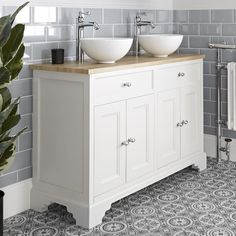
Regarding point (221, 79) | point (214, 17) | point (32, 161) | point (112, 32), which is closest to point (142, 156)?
point (32, 161)

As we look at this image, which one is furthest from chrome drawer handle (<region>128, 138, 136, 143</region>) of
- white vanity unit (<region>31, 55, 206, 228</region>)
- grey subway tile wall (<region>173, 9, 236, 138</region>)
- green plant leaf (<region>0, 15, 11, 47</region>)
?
grey subway tile wall (<region>173, 9, 236, 138</region>)

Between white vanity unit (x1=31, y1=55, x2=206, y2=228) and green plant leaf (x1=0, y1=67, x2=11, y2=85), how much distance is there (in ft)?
1.78

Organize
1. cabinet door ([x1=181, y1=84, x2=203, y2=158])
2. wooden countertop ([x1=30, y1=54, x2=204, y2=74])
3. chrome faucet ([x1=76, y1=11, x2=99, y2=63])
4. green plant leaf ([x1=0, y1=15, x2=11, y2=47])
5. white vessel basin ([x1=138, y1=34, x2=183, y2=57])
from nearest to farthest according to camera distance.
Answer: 1. green plant leaf ([x1=0, y1=15, x2=11, y2=47])
2. wooden countertop ([x1=30, y1=54, x2=204, y2=74])
3. chrome faucet ([x1=76, y1=11, x2=99, y2=63])
4. white vessel basin ([x1=138, y1=34, x2=183, y2=57])
5. cabinet door ([x1=181, y1=84, x2=203, y2=158])

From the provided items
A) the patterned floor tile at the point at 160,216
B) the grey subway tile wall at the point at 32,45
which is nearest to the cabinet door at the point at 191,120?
Result: the patterned floor tile at the point at 160,216

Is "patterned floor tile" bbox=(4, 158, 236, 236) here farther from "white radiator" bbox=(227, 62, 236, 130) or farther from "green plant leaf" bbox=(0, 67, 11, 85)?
"green plant leaf" bbox=(0, 67, 11, 85)

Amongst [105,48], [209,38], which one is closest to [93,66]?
[105,48]

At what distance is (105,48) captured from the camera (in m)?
2.82

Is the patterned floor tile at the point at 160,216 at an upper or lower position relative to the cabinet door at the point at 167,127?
lower

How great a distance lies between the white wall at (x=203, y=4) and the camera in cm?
388

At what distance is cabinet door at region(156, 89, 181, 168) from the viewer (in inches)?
127

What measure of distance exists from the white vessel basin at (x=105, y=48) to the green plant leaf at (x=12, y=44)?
2.25ft

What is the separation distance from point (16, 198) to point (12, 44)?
1.07 m

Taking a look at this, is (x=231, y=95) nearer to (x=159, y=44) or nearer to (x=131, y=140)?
→ (x=159, y=44)

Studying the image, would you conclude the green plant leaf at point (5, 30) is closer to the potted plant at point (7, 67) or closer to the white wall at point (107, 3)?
the potted plant at point (7, 67)
